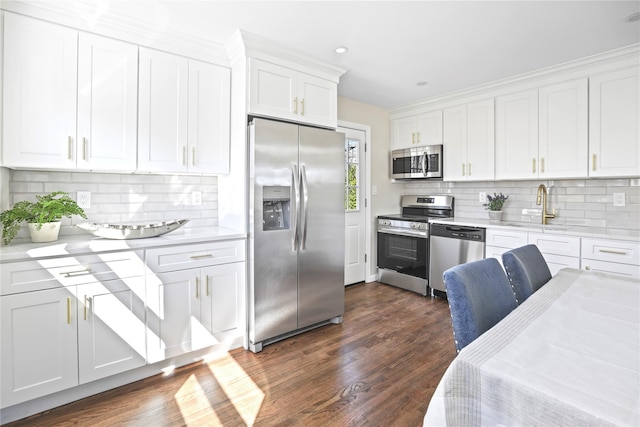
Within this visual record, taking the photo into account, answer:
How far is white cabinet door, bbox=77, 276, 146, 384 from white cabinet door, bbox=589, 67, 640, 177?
3945 millimetres

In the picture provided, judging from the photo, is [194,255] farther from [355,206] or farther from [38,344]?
[355,206]

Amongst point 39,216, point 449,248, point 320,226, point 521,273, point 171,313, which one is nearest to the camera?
point 521,273

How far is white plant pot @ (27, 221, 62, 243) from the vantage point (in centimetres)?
200

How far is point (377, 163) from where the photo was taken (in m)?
4.48

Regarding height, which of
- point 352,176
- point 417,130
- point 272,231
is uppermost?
point 417,130

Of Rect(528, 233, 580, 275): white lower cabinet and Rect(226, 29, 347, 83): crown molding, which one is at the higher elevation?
Rect(226, 29, 347, 83): crown molding

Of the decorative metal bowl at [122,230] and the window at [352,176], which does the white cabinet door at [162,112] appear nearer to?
the decorative metal bowl at [122,230]

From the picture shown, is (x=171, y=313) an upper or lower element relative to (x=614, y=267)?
lower

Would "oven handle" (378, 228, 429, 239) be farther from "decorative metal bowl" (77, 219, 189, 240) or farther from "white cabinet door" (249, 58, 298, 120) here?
"decorative metal bowl" (77, 219, 189, 240)

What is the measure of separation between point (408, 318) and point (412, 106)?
9.21ft

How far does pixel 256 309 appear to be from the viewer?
2520 millimetres

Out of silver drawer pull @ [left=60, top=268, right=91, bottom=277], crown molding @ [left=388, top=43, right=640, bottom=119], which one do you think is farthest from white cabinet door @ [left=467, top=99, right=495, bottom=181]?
silver drawer pull @ [left=60, top=268, right=91, bottom=277]

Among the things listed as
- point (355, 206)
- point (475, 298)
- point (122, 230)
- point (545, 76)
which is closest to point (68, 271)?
point (122, 230)

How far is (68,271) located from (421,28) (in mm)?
2929
